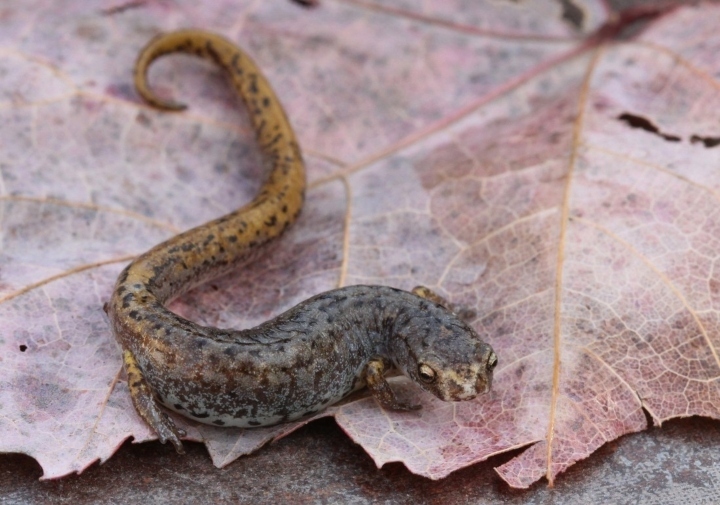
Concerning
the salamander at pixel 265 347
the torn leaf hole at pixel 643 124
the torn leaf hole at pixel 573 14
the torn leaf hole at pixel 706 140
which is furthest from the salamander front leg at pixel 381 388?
the torn leaf hole at pixel 573 14

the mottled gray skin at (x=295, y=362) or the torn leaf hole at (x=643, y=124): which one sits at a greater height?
the torn leaf hole at (x=643, y=124)

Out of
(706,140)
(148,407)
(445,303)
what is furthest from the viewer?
(706,140)

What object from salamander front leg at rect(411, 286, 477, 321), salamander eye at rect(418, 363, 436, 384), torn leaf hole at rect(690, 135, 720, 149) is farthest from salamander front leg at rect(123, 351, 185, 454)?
torn leaf hole at rect(690, 135, 720, 149)

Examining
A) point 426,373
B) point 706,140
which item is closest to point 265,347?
point 426,373

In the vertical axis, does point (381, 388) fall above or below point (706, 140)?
below

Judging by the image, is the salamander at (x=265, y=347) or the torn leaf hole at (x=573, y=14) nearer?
the salamander at (x=265, y=347)

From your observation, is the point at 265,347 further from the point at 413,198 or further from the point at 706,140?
the point at 706,140

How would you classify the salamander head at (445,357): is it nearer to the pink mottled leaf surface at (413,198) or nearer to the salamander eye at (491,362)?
the salamander eye at (491,362)

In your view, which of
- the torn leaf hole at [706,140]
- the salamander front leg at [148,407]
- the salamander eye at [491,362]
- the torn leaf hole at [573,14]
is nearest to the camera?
the salamander front leg at [148,407]
